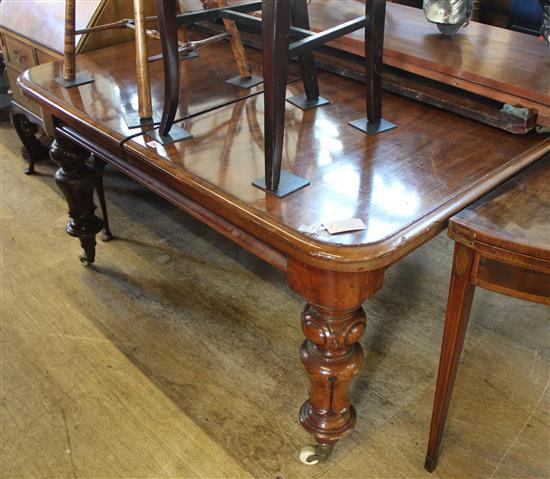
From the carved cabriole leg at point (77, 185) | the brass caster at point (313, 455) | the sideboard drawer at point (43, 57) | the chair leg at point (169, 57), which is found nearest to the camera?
the chair leg at point (169, 57)

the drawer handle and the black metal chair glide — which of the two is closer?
the black metal chair glide

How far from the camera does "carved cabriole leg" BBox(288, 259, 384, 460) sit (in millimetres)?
1032

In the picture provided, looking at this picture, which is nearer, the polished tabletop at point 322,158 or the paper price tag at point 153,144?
the polished tabletop at point 322,158

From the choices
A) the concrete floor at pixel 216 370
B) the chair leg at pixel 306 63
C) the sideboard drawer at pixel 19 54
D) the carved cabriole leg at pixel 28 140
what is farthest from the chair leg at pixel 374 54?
the carved cabriole leg at pixel 28 140

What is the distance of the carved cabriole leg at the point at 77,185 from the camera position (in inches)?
66.7

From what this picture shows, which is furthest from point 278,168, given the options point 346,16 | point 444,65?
point 346,16

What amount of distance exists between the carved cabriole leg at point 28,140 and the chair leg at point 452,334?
70.7 inches

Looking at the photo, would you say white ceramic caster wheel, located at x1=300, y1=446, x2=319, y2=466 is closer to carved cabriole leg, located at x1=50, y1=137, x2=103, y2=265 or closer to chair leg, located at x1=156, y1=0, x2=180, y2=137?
chair leg, located at x1=156, y1=0, x2=180, y2=137

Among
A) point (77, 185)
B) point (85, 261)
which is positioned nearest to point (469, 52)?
point (77, 185)

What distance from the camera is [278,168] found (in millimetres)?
1122

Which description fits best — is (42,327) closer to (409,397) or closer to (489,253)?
(409,397)

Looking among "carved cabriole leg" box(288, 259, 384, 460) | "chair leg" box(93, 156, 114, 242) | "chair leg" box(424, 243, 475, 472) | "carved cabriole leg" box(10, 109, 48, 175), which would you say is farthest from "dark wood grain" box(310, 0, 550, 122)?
"carved cabriole leg" box(10, 109, 48, 175)

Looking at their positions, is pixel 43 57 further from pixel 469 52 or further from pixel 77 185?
pixel 469 52

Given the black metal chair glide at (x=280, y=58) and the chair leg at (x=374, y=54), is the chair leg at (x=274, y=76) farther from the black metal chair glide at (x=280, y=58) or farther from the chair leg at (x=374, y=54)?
the chair leg at (x=374, y=54)
